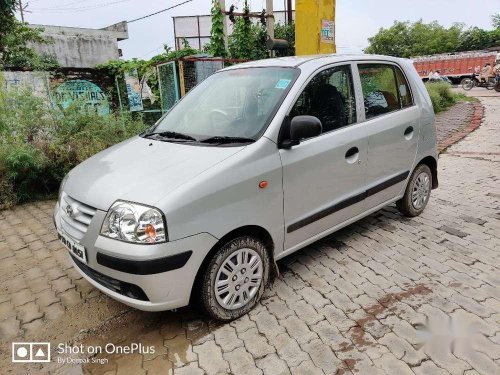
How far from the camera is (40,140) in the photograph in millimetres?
5605

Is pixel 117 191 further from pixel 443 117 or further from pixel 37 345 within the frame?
pixel 443 117

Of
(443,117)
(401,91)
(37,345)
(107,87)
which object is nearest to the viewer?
(37,345)

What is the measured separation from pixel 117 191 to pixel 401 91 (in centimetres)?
301

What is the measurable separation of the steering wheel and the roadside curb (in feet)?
19.9

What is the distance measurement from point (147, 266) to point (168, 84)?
7036mm

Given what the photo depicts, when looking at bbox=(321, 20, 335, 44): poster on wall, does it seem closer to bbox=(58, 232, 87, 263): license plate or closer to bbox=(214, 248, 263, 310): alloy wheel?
bbox=(214, 248, 263, 310): alloy wheel

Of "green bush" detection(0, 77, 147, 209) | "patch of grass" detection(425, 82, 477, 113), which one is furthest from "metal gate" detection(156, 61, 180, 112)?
"patch of grass" detection(425, 82, 477, 113)

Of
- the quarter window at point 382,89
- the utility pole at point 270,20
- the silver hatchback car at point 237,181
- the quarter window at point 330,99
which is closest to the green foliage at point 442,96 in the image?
the utility pole at point 270,20

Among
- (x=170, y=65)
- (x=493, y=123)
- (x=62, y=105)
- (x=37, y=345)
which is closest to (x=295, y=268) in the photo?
(x=37, y=345)

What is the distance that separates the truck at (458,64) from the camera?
95.1 feet

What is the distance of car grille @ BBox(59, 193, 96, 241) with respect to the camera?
246 centimetres

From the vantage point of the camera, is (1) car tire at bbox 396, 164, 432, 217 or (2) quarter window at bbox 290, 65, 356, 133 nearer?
(2) quarter window at bbox 290, 65, 356, 133

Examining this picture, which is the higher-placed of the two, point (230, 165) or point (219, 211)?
point (230, 165)

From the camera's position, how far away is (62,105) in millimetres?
Answer: 6230
